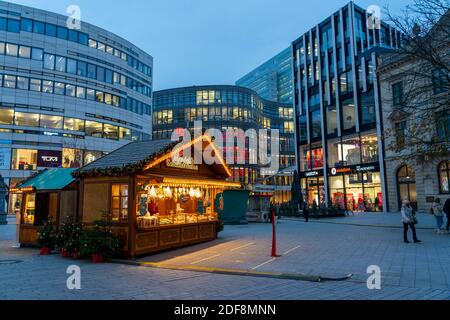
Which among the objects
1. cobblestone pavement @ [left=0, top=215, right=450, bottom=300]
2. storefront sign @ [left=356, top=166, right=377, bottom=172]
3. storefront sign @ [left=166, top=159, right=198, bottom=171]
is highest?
storefront sign @ [left=356, top=166, right=377, bottom=172]

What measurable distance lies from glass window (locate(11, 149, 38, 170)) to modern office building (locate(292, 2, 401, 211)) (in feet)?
127

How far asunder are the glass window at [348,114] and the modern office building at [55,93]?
33895 mm

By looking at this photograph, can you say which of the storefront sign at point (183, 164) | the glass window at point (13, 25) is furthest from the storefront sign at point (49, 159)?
the storefront sign at point (183, 164)

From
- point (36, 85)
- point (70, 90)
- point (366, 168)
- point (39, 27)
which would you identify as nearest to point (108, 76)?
point (70, 90)

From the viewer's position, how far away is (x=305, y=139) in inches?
2067

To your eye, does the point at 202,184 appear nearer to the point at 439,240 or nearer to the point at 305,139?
the point at 439,240

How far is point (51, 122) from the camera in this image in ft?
158

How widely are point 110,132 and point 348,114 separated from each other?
3593 centimetres

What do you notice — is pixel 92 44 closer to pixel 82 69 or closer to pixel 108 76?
pixel 82 69

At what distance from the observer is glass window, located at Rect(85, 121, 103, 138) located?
168 feet

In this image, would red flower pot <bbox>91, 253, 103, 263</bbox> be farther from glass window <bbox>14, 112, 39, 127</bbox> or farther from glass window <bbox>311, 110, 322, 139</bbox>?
glass window <bbox>311, 110, 322, 139</bbox>

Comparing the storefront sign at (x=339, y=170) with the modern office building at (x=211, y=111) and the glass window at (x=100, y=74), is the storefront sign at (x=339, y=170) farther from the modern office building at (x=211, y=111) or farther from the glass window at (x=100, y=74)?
the glass window at (x=100, y=74)

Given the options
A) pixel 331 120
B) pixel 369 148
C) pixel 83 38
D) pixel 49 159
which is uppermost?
pixel 83 38

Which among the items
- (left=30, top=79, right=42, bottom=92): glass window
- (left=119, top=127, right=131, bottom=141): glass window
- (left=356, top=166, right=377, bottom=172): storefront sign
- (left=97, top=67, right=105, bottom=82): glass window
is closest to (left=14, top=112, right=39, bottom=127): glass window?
(left=30, top=79, right=42, bottom=92): glass window
